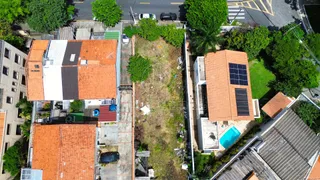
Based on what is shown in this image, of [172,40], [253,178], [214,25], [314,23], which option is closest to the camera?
[253,178]

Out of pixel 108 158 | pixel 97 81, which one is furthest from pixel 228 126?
pixel 97 81

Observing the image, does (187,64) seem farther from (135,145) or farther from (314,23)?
(314,23)

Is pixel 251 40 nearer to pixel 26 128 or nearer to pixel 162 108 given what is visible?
pixel 162 108

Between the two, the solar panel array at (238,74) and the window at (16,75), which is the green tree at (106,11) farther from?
the solar panel array at (238,74)

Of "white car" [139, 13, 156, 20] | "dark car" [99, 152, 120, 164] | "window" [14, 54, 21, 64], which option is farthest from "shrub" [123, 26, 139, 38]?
"dark car" [99, 152, 120, 164]

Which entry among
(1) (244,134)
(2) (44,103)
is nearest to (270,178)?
(1) (244,134)

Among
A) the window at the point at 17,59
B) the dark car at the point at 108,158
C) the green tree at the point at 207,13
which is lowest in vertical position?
the dark car at the point at 108,158

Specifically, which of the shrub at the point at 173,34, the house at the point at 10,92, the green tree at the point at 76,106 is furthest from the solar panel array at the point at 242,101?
the house at the point at 10,92
